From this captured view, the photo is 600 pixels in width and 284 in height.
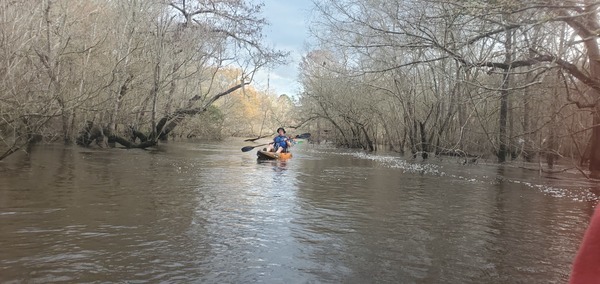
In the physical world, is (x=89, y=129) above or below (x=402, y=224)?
above

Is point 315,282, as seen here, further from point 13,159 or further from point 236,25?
point 236,25

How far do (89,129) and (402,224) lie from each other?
17886 mm

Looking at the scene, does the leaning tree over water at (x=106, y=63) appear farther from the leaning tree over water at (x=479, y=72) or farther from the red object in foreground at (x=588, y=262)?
the red object in foreground at (x=588, y=262)

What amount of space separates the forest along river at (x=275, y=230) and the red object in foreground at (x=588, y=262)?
3190mm

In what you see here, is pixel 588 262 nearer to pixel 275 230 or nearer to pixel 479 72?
pixel 275 230

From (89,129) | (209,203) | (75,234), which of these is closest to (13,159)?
(89,129)

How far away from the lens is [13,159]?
1274 cm

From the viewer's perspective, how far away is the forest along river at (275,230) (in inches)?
160

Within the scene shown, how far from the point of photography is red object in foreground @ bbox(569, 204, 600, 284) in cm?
85

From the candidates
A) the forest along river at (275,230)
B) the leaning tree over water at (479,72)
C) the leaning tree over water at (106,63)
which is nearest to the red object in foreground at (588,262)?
the forest along river at (275,230)

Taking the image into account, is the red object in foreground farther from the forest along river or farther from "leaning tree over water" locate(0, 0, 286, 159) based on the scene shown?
"leaning tree over water" locate(0, 0, 286, 159)

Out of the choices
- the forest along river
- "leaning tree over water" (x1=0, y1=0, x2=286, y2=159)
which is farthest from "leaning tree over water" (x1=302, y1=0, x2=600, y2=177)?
"leaning tree over water" (x1=0, y1=0, x2=286, y2=159)

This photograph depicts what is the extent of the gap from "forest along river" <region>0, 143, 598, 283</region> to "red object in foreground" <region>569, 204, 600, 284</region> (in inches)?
126

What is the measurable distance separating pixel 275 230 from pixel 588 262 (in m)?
A: 4.92
